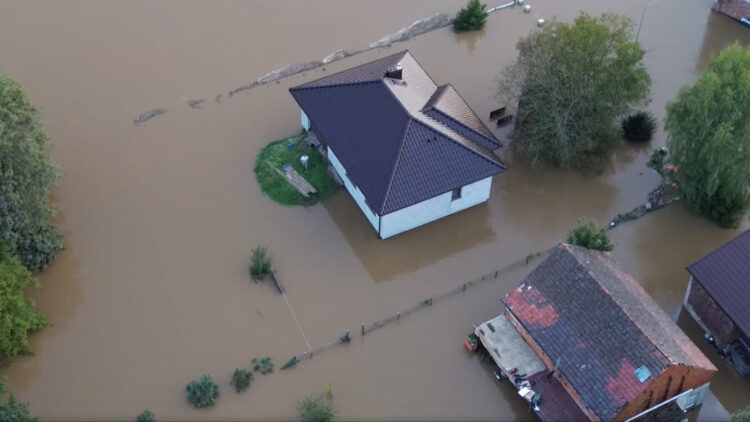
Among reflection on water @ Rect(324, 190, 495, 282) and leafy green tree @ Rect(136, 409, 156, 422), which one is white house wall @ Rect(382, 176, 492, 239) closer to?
reflection on water @ Rect(324, 190, 495, 282)

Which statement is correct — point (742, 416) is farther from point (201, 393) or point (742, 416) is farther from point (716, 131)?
point (201, 393)

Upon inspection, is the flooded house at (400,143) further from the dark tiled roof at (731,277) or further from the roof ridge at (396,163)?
the dark tiled roof at (731,277)

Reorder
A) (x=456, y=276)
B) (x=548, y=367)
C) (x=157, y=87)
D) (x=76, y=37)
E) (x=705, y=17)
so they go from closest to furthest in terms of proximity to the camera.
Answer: (x=548, y=367) → (x=456, y=276) → (x=157, y=87) → (x=76, y=37) → (x=705, y=17)

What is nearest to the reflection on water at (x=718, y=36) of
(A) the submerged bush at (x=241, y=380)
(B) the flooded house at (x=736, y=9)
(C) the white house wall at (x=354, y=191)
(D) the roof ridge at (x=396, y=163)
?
(B) the flooded house at (x=736, y=9)

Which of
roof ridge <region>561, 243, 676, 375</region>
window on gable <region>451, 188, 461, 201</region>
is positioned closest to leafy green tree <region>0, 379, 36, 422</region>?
window on gable <region>451, 188, 461, 201</region>

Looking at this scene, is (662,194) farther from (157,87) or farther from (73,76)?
(73,76)

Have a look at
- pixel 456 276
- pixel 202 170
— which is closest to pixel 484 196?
pixel 456 276

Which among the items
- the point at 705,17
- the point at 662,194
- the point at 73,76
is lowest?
the point at 662,194

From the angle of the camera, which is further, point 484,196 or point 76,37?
point 76,37
